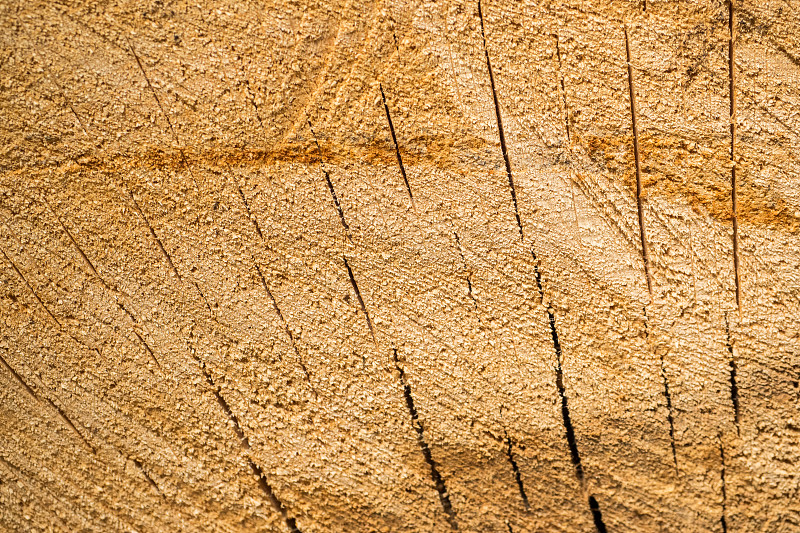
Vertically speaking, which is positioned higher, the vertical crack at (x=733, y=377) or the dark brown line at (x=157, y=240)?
the dark brown line at (x=157, y=240)

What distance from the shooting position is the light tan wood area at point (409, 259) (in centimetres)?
94

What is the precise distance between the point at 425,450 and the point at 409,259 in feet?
1.21

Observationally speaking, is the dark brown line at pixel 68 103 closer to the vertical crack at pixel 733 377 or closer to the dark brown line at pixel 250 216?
the dark brown line at pixel 250 216

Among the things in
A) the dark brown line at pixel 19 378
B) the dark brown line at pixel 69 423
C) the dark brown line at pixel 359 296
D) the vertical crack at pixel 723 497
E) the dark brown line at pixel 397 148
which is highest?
the dark brown line at pixel 397 148

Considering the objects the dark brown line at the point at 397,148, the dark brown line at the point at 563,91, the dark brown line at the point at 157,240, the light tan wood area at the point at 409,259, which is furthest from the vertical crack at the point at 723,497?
the dark brown line at the point at 157,240

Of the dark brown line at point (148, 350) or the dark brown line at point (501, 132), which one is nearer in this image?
the dark brown line at point (501, 132)

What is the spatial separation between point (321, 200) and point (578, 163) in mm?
470

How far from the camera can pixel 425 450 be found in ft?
3.38

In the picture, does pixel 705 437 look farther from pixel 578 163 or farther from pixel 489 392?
pixel 578 163

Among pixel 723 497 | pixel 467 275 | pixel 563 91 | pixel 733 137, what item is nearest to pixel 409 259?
pixel 467 275

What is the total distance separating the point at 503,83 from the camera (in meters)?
0.95

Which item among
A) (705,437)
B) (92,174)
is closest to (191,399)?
(92,174)

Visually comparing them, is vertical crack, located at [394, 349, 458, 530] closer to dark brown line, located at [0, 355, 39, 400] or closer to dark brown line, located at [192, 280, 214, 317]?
dark brown line, located at [192, 280, 214, 317]

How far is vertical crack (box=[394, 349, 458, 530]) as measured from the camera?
1028 mm
